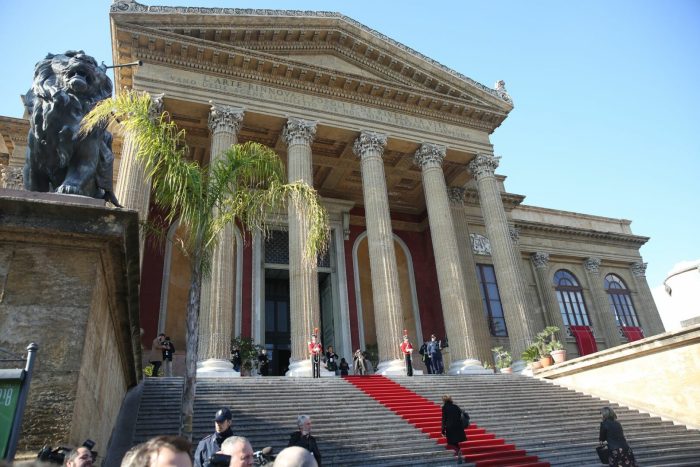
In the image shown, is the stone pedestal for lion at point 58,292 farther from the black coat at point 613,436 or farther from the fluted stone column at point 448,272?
the fluted stone column at point 448,272

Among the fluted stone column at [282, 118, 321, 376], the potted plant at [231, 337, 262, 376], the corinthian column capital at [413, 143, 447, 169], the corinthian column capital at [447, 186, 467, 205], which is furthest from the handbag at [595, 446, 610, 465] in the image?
the corinthian column capital at [447, 186, 467, 205]

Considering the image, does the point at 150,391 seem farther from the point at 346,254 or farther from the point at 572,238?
the point at 572,238

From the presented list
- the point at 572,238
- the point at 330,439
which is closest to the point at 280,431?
the point at 330,439

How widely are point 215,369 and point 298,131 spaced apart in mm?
8723

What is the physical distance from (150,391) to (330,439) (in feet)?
13.6

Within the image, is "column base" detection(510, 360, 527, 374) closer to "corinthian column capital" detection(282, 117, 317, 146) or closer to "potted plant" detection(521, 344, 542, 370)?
"potted plant" detection(521, 344, 542, 370)

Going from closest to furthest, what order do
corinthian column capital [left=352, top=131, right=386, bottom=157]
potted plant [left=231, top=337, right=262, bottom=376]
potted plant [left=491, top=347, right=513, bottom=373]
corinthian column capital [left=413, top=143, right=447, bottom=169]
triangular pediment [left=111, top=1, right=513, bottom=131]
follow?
potted plant [left=231, top=337, right=262, bottom=376]
triangular pediment [left=111, top=1, right=513, bottom=131]
potted plant [left=491, top=347, right=513, bottom=373]
corinthian column capital [left=352, top=131, right=386, bottom=157]
corinthian column capital [left=413, top=143, right=447, bottom=169]

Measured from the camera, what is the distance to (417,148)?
64.7 ft

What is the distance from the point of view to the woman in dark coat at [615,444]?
6.75 m

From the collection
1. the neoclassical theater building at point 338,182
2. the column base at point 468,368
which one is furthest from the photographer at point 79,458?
the column base at point 468,368

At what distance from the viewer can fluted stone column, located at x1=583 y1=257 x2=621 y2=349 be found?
87.8 ft

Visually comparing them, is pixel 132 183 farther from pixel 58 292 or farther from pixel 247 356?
pixel 58 292

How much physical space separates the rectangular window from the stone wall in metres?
9.35

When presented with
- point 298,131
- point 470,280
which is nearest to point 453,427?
point 298,131
